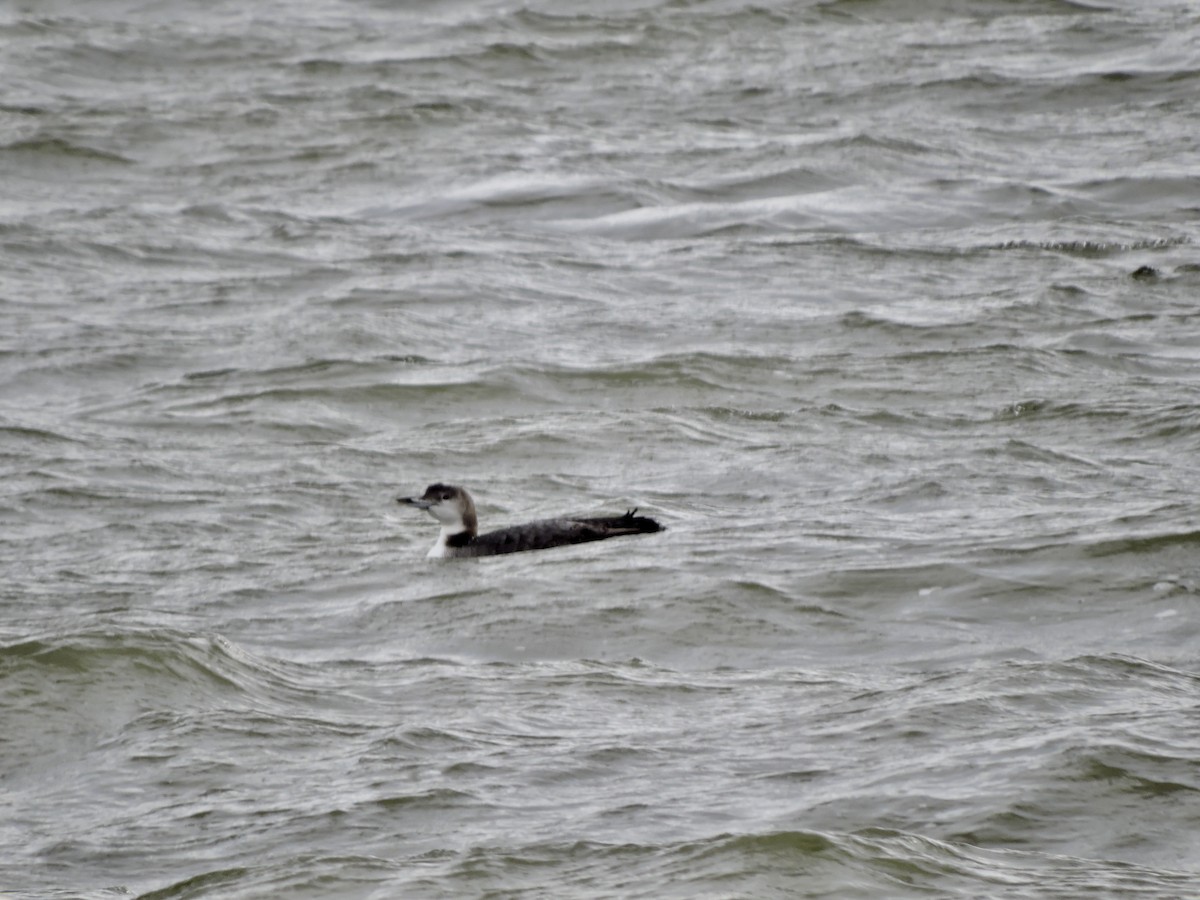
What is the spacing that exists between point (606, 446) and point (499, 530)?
6.08 feet

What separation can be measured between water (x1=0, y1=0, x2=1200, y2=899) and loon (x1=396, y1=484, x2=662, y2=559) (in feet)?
0.47

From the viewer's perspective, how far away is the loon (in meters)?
10.2

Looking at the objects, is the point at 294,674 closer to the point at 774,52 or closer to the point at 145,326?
the point at 145,326

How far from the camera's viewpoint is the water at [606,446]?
681cm

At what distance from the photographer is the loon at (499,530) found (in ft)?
33.5

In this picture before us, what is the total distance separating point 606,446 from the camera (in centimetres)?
1255

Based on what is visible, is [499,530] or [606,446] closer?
[499,530]

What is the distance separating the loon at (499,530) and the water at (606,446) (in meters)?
0.14

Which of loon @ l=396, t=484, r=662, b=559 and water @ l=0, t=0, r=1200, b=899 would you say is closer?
water @ l=0, t=0, r=1200, b=899

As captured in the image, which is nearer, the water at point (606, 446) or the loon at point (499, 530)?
the water at point (606, 446)

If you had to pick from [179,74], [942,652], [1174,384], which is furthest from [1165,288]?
[179,74]

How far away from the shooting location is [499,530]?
1080 centimetres

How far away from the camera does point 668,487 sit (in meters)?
11.6

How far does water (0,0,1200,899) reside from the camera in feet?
22.3
